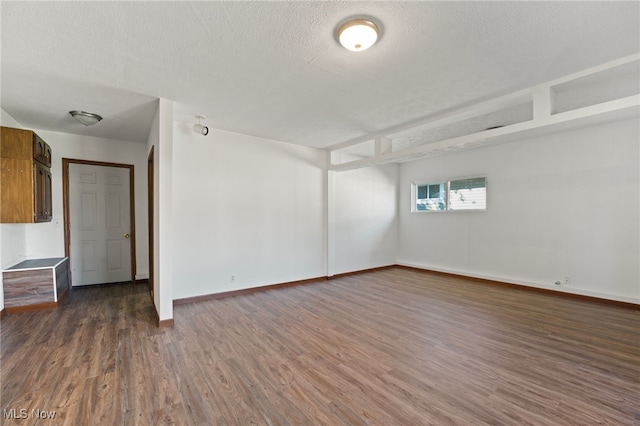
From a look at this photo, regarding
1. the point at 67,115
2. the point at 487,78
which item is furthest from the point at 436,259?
the point at 67,115

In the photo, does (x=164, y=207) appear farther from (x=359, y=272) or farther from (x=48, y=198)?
(x=359, y=272)

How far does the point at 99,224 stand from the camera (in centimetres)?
489

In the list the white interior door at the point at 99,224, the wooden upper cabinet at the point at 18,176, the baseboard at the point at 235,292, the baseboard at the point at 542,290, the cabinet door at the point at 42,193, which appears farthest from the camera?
the white interior door at the point at 99,224

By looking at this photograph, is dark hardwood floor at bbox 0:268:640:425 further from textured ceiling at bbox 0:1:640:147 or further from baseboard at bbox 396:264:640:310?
textured ceiling at bbox 0:1:640:147

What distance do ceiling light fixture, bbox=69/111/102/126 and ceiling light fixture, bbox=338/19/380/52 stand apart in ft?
11.5

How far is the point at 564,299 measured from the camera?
13.8ft

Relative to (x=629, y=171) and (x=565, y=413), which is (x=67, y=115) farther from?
(x=629, y=171)

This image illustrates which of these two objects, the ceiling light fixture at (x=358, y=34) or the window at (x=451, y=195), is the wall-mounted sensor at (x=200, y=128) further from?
the window at (x=451, y=195)

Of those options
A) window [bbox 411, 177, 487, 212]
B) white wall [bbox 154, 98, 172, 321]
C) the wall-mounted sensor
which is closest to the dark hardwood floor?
white wall [bbox 154, 98, 172, 321]

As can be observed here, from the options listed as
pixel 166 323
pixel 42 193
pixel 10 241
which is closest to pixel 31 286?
pixel 10 241

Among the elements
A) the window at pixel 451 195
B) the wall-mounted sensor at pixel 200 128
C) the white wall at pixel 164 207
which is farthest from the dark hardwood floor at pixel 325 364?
the wall-mounted sensor at pixel 200 128

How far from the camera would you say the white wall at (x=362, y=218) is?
5801 mm

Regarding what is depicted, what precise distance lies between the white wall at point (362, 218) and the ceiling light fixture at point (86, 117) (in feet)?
12.7

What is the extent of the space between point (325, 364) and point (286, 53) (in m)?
2.71
